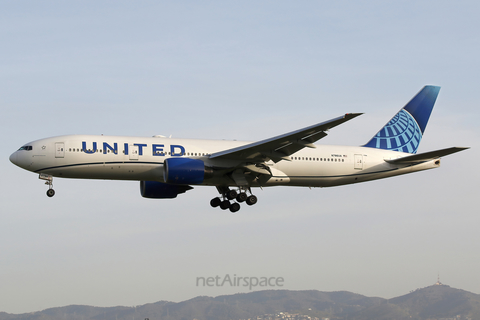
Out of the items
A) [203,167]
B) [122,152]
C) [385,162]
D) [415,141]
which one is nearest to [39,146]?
[122,152]

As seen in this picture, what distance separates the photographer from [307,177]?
33.9 meters

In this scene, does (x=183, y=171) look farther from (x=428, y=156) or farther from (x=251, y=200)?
(x=428, y=156)

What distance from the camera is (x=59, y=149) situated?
3012 centimetres

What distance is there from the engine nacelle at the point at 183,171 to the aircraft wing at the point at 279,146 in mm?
1144

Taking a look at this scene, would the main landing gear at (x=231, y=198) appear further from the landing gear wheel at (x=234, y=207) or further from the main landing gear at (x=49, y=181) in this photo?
the main landing gear at (x=49, y=181)

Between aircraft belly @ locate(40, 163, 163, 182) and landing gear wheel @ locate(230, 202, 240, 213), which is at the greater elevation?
aircraft belly @ locate(40, 163, 163, 182)

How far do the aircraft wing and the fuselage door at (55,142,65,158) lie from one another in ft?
27.1

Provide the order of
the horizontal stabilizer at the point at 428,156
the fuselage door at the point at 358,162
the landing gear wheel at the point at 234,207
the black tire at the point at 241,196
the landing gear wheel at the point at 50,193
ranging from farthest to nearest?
the fuselage door at the point at 358,162 < the landing gear wheel at the point at 234,207 < the black tire at the point at 241,196 < the landing gear wheel at the point at 50,193 < the horizontal stabilizer at the point at 428,156

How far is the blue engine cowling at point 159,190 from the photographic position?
3575 centimetres

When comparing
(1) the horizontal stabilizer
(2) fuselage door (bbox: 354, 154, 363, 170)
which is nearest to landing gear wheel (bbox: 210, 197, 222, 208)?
(2) fuselage door (bbox: 354, 154, 363, 170)

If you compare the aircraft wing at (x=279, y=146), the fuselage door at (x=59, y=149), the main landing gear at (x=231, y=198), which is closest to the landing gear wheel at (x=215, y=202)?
the main landing gear at (x=231, y=198)

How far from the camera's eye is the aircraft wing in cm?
2725

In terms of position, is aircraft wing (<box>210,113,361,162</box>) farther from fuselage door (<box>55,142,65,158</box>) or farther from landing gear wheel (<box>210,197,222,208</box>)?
fuselage door (<box>55,142,65,158</box>)

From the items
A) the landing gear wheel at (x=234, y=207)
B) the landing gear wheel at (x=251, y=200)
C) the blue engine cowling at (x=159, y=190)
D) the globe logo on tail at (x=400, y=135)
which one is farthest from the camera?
the globe logo on tail at (x=400, y=135)
